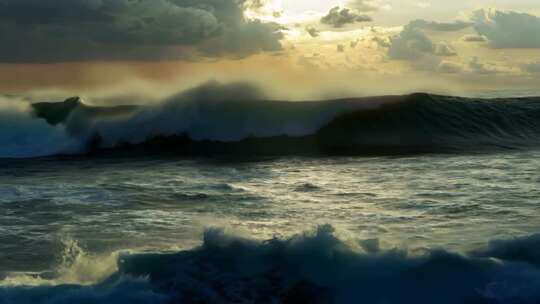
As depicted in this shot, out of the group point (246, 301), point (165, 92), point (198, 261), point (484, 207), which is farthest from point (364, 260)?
point (165, 92)

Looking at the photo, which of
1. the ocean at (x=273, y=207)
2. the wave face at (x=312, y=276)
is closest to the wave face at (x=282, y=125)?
the ocean at (x=273, y=207)

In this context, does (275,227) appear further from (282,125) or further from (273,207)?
(282,125)

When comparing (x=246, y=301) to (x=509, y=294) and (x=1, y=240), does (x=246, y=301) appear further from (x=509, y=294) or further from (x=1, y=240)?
(x=1, y=240)

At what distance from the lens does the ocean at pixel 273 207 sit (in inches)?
268

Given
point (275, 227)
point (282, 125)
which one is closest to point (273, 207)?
point (275, 227)

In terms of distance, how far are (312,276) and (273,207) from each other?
3.52 meters

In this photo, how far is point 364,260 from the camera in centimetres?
713

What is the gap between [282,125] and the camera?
2130 cm

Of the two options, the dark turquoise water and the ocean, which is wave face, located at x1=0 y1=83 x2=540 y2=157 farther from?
the dark turquoise water

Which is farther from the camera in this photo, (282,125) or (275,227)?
(282,125)

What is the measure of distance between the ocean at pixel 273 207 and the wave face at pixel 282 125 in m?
0.08

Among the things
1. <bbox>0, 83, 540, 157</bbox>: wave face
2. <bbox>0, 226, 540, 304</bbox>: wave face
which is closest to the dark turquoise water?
<bbox>0, 226, 540, 304</bbox>: wave face

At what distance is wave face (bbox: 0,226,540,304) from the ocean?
0.02 m

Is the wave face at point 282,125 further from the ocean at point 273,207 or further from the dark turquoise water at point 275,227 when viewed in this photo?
the dark turquoise water at point 275,227
